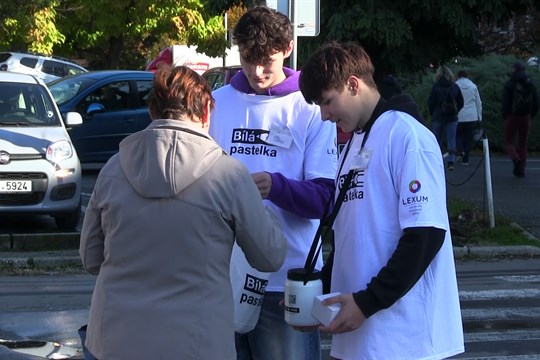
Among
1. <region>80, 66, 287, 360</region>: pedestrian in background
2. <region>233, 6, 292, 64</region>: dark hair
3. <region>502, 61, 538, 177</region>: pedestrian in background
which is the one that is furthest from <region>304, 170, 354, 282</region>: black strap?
<region>502, 61, 538, 177</region>: pedestrian in background

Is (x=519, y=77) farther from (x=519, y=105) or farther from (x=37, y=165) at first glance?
(x=37, y=165)

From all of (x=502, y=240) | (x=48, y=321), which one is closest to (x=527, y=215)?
(x=502, y=240)

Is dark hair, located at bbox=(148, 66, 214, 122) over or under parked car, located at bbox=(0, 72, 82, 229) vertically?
over

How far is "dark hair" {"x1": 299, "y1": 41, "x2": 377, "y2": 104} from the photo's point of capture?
2.92 metres

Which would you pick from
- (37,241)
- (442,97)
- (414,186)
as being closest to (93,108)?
(37,241)

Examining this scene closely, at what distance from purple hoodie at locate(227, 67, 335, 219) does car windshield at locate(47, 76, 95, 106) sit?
12.6 metres

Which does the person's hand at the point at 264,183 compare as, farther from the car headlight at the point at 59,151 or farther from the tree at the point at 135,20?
the tree at the point at 135,20

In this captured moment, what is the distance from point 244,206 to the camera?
2.81 meters

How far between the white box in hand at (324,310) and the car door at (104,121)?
41.4 ft

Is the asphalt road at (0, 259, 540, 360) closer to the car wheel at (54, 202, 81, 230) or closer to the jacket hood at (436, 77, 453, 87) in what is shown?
the car wheel at (54, 202, 81, 230)

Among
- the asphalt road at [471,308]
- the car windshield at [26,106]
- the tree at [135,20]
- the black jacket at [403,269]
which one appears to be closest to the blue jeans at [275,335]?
the black jacket at [403,269]

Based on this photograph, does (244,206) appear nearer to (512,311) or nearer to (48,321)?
(48,321)

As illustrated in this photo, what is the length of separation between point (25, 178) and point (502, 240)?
5428mm

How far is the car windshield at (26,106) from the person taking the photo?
1104 cm
